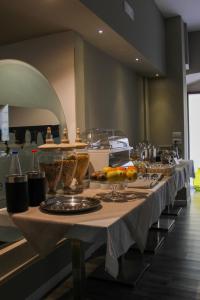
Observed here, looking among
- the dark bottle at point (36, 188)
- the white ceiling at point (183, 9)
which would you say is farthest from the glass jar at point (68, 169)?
the white ceiling at point (183, 9)

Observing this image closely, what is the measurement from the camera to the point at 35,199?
6.10 feet

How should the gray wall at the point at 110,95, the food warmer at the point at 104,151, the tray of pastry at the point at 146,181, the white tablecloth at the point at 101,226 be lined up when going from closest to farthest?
1. the white tablecloth at the point at 101,226
2. the tray of pastry at the point at 146,181
3. the food warmer at the point at 104,151
4. the gray wall at the point at 110,95

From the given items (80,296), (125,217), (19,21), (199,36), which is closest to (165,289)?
(80,296)

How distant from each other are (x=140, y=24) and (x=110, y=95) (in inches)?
41.1

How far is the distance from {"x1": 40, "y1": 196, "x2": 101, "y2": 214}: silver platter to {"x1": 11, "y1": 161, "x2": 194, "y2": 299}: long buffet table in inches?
1.1

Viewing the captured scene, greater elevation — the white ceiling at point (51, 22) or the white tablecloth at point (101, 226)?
the white ceiling at point (51, 22)

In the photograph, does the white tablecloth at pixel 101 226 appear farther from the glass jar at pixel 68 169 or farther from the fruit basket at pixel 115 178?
the glass jar at pixel 68 169

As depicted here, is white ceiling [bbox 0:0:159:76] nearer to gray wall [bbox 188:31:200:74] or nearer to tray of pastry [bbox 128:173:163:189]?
tray of pastry [bbox 128:173:163:189]

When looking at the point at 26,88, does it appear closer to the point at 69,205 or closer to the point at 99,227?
the point at 69,205

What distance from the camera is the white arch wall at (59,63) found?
3.26m

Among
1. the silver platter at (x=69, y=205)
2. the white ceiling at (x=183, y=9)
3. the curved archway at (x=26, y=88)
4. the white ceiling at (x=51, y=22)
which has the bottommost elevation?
the silver platter at (x=69, y=205)

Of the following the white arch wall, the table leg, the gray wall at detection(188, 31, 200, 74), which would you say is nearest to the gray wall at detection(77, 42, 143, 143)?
the white arch wall

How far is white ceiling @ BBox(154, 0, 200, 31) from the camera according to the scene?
17.4ft

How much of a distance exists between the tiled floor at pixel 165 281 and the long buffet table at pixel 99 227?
23.8 inches
